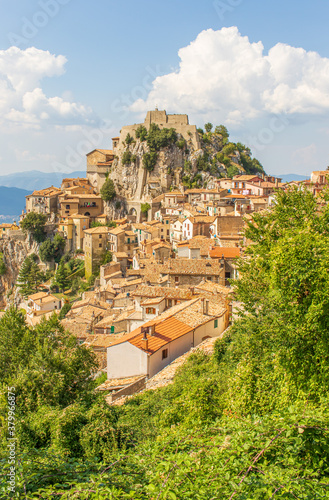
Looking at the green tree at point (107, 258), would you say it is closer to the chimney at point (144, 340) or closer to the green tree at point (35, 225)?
the green tree at point (35, 225)

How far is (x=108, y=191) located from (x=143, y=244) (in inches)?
1001

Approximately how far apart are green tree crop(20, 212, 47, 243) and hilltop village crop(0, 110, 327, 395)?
185mm

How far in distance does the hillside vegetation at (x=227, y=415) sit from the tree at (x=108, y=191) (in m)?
57.1

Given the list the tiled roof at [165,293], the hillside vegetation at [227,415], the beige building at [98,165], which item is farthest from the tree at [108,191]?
the hillside vegetation at [227,415]

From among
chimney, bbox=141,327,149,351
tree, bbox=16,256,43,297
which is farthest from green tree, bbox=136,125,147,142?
chimney, bbox=141,327,149,351

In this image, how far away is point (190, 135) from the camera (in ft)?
253

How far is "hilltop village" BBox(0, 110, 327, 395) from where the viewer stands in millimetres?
22141

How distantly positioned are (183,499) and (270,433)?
197 cm

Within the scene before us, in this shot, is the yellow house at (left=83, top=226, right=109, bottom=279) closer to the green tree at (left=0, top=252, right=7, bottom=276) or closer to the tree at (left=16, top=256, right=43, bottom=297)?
the tree at (left=16, top=256, right=43, bottom=297)

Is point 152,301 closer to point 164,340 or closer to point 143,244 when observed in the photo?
point 164,340

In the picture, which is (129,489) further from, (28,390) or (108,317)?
(108,317)

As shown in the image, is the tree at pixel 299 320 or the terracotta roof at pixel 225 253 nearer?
the tree at pixel 299 320

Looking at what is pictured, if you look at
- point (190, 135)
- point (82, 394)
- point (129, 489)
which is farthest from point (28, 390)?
point (190, 135)

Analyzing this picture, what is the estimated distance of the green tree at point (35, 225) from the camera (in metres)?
68.6
